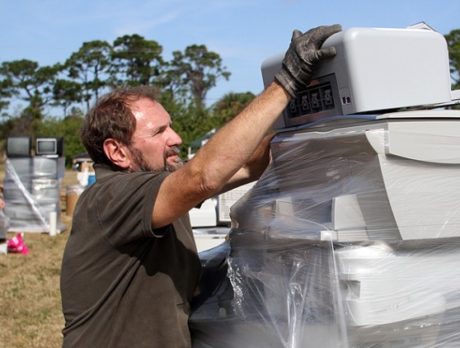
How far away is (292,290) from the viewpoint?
145cm

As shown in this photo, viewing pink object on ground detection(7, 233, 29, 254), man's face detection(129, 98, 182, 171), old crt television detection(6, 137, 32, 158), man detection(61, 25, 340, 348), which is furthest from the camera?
old crt television detection(6, 137, 32, 158)

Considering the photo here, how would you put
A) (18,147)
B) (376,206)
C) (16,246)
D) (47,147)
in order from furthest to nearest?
1. (47,147)
2. (18,147)
3. (16,246)
4. (376,206)

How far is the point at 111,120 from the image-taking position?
1761 millimetres

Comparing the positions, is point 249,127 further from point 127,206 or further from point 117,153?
point 117,153

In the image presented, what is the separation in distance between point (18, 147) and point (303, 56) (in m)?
9.63

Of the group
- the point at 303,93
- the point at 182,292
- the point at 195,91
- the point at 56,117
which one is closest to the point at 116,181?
the point at 182,292

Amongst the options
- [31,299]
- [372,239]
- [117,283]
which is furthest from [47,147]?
[372,239]

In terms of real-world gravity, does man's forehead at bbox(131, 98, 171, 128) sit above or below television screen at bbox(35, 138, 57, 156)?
below

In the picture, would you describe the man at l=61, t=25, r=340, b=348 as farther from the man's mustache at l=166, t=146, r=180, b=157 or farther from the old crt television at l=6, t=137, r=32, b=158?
the old crt television at l=6, t=137, r=32, b=158

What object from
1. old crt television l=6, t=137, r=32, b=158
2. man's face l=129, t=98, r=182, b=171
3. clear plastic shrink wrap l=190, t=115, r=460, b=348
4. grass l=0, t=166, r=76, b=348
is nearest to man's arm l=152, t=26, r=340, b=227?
clear plastic shrink wrap l=190, t=115, r=460, b=348

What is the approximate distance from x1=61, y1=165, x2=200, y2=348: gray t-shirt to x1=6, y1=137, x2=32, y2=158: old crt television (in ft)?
29.6

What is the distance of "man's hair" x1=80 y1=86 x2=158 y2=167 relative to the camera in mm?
1756

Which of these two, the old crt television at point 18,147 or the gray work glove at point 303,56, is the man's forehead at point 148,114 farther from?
the old crt television at point 18,147

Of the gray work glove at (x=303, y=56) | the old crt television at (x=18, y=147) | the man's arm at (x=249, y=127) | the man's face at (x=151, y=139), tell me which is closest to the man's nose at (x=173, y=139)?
the man's face at (x=151, y=139)
